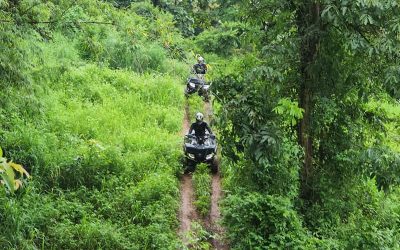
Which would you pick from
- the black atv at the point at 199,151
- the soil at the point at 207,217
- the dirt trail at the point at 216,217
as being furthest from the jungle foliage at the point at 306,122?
the black atv at the point at 199,151

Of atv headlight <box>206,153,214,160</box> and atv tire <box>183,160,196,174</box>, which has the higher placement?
atv headlight <box>206,153,214,160</box>

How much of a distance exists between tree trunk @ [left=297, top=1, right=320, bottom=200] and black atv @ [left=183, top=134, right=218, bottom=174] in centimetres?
315

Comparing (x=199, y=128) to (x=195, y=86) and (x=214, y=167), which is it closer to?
(x=214, y=167)

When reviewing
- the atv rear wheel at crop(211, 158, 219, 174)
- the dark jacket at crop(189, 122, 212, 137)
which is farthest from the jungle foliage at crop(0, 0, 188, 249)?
the atv rear wheel at crop(211, 158, 219, 174)

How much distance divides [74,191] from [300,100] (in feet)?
17.6

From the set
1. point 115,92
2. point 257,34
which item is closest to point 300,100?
point 257,34

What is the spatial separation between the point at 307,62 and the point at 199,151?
420 centimetres

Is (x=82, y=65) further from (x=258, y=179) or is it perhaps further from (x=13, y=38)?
(x=258, y=179)

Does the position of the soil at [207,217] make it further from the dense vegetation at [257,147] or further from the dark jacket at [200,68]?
the dark jacket at [200,68]

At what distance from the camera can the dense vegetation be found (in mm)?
7020

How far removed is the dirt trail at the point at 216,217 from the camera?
8625mm

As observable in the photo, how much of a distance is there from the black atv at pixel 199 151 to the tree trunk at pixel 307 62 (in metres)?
3.15

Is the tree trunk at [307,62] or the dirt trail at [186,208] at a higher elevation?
the tree trunk at [307,62]

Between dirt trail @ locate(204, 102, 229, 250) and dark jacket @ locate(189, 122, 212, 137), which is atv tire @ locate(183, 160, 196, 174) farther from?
dark jacket @ locate(189, 122, 212, 137)
